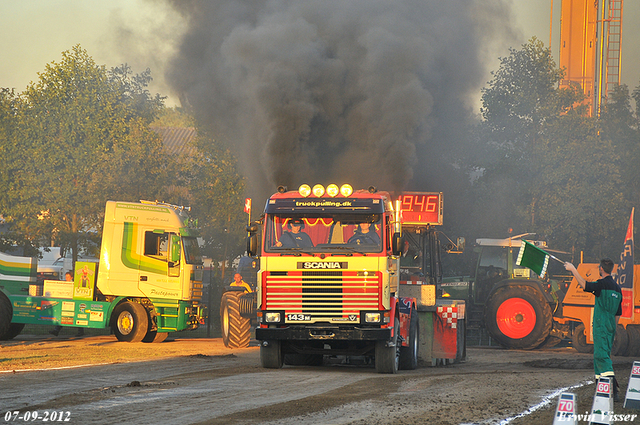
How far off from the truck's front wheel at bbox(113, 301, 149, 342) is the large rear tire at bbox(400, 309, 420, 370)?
7.87 meters

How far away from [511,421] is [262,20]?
15.8 meters

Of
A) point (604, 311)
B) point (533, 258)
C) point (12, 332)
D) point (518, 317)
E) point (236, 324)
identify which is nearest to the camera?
point (604, 311)

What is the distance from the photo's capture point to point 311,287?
40.8ft

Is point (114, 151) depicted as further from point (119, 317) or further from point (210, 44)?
point (119, 317)

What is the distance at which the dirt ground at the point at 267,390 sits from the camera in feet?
27.5

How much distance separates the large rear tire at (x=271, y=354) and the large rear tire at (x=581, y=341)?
922 cm

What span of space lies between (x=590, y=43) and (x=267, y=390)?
1206 inches

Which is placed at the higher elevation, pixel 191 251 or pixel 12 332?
pixel 191 251

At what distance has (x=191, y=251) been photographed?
2038 cm

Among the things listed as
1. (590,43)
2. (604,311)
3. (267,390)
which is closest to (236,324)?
(267,390)

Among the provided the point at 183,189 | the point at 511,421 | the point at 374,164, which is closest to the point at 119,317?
the point at 374,164

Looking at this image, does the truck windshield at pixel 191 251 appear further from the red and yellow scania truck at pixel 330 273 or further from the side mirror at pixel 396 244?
the side mirror at pixel 396 244

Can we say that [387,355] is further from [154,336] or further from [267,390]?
[154,336]

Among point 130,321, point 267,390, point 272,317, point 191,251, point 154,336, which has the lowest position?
point 154,336
